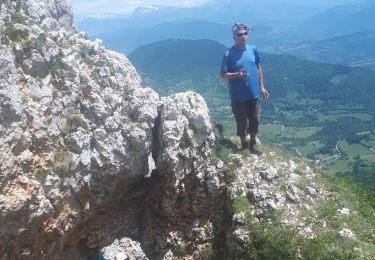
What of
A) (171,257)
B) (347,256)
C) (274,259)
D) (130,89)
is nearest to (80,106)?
(130,89)

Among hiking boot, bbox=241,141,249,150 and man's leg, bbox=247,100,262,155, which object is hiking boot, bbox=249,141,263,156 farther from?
hiking boot, bbox=241,141,249,150

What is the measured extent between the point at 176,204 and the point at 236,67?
17.3 feet

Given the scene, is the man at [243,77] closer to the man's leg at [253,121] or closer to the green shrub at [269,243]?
the man's leg at [253,121]

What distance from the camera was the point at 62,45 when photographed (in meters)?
16.5

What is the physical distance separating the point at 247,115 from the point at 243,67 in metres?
1.85

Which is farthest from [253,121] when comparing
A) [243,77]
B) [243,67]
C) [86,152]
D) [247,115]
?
[86,152]

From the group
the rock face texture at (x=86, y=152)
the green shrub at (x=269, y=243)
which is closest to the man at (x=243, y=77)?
the rock face texture at (x=86, y=152)

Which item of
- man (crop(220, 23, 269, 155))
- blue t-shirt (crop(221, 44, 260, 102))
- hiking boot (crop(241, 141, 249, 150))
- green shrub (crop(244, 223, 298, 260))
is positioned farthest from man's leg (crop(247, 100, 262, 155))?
green shrub (crop(244, 223, 298, 260))

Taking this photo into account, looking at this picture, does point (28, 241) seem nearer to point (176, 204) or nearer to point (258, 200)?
point (176, 204)

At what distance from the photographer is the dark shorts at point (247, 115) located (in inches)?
596

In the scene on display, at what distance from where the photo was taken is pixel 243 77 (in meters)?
14.5

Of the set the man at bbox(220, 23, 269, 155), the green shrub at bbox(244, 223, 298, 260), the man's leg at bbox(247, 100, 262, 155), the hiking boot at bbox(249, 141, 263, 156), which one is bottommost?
the green shrub at bbox(244, 223, 298, 260)

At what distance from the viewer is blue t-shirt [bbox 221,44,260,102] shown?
47.8 ft

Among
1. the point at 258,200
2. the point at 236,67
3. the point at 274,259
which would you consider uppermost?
the point at 236,67
